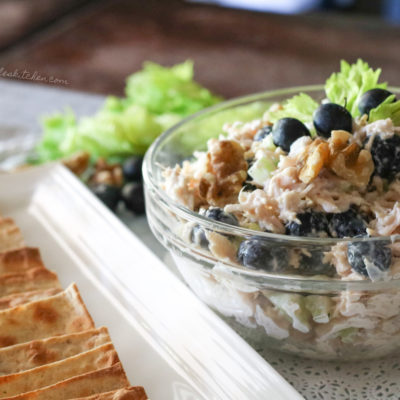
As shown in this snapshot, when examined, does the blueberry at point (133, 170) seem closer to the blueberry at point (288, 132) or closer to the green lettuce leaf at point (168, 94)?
the green lettuce leaf at point (168, 94)

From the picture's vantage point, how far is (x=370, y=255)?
1174 millimetres

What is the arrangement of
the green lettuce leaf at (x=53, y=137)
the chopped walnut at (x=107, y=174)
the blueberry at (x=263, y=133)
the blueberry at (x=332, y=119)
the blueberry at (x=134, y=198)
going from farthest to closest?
the green lettuce leaf at (x=53, y=137)
the chopped walnut at (x=107, y=174)
the blueberry at (x=134, y=198)
the blueberry at (x=263, y=133)
the blueberry at (x=332, y=119)

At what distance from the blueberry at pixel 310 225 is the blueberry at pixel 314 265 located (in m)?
0.07

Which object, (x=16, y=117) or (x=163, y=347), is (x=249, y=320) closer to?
(x=163, y=347)

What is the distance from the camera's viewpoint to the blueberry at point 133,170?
228 cm

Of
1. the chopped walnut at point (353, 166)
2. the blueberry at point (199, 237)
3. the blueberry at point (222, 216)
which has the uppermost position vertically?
the chopped walnut at point (353, 166)

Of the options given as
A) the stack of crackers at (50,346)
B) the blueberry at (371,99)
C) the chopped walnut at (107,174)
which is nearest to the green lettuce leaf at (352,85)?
the blueberry at (371,99)

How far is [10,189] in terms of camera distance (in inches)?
84.3

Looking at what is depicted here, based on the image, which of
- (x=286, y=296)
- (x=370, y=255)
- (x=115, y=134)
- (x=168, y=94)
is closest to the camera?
(x=370, y=255)

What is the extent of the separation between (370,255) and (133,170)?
124 centimetres

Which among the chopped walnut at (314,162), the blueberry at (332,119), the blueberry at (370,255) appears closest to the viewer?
the blueberry at (370,255)

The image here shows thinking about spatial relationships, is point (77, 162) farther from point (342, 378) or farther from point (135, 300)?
point (342, 378)

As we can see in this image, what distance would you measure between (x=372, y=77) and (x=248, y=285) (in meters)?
0.62

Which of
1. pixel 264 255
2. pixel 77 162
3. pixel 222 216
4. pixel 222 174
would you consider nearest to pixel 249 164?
pixel 222 174
